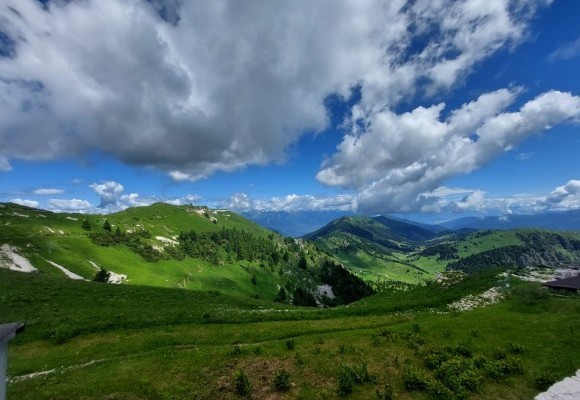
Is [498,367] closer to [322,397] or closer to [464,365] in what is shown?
[464,365]

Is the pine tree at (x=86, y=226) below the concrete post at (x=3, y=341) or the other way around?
the other way around

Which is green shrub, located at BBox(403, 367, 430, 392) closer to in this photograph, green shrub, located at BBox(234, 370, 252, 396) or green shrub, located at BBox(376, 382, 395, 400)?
green shrub, located at BBox(376, 382, 395, 400)

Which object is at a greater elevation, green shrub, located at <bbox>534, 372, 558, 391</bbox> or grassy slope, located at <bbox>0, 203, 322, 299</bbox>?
grassy slope, located at <bbox>0, 203, 322, 299</bbox>

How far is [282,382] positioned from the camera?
74.2ft

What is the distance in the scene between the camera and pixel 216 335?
118ft

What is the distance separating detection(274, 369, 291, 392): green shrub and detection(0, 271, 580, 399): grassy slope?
0.46m

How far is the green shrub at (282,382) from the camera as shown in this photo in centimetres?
2245

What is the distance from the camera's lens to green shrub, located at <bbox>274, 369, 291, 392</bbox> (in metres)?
22.5

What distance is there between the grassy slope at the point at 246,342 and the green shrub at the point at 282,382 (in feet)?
1.52

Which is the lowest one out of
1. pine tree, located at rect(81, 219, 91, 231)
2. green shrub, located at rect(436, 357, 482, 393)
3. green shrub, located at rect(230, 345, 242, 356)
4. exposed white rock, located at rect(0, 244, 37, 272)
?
green shrub, located at rect(436, 357, 482, 393)

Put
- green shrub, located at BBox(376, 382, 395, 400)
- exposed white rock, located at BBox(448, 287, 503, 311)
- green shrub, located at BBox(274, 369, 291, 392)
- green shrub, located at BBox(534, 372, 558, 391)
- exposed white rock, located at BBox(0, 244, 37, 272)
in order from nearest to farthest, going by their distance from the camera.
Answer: green shrub, located at BBox(376, 382, 395, 400) → green shrub, located at BBox(534, 372, 558, 391) → green shrub, located at BBox(274, 369, 291, 392) → exposed white rock, located at BBox(448, 287, 503, 311) → exposed white rock, located at BBox(0, 244, 37, 272)

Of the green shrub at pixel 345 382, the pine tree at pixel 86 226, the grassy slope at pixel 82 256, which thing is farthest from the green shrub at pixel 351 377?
the pine tree at pixel 86 226

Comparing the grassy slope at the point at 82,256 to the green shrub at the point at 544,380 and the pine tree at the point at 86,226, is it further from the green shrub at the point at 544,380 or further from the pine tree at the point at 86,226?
the green shrub at the point at 544,380

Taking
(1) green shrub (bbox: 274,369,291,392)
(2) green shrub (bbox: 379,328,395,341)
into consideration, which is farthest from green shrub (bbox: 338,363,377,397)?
(2) green shrub (bbox: 379,328,395,341)
